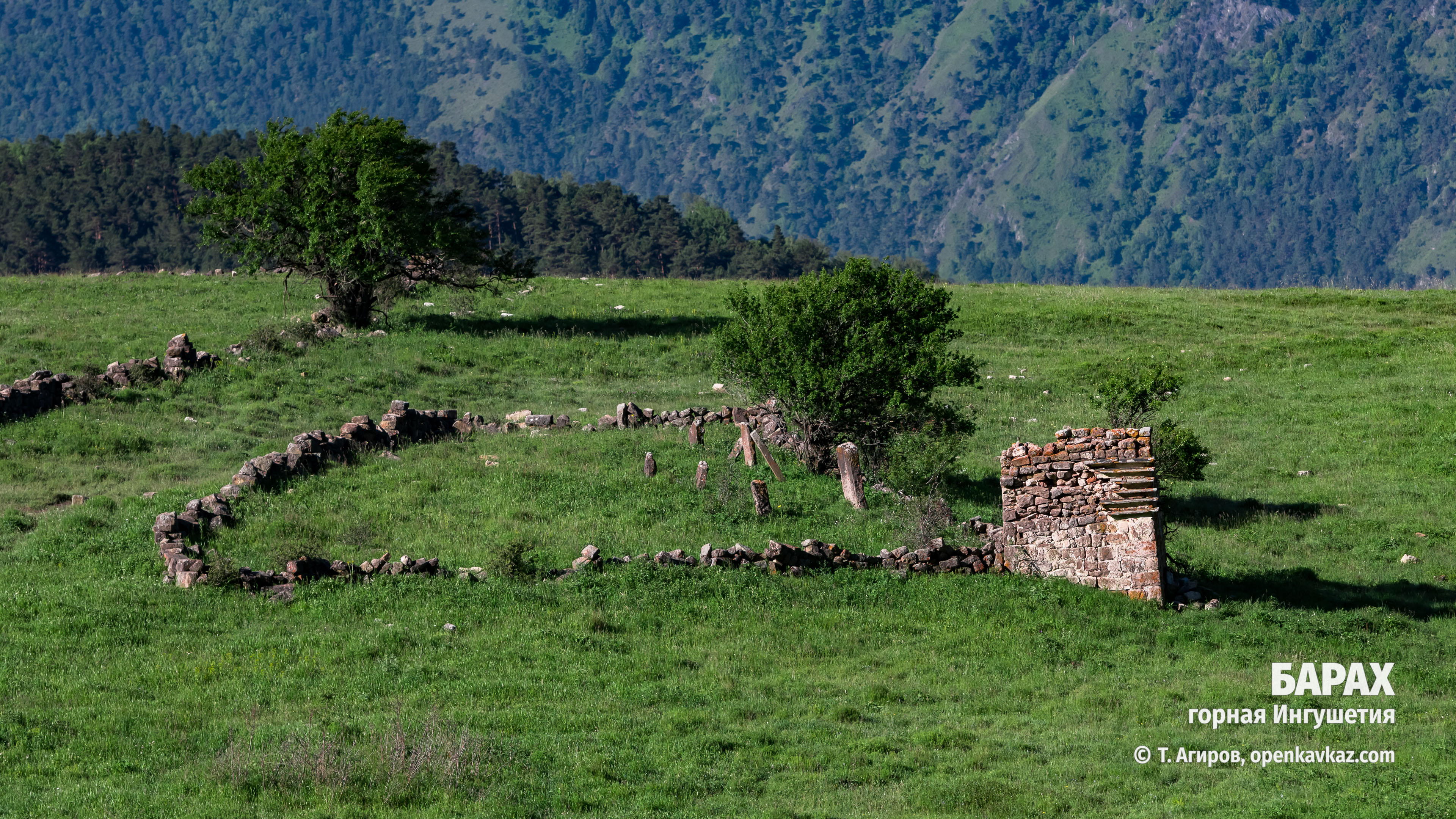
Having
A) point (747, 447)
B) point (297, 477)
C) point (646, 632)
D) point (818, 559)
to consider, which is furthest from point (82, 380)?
point (818, 559)

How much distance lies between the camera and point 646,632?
2156 centimetres

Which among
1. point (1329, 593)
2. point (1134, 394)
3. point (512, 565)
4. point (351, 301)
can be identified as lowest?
point (1329, 593)

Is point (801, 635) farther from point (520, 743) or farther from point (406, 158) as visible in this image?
point (406, 158)

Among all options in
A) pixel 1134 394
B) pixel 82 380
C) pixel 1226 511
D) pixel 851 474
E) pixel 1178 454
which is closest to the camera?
pixel 851 474

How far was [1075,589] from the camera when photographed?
78.6 feet

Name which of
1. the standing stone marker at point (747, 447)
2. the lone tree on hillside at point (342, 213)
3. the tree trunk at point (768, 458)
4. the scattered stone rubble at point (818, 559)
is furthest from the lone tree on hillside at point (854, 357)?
the lone tree on hillside at point (342, 213)

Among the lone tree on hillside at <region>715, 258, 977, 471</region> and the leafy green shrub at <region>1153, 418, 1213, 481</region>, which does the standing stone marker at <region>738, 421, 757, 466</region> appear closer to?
the lone tree on hillside at <region>715, 258, 977, 471</region>

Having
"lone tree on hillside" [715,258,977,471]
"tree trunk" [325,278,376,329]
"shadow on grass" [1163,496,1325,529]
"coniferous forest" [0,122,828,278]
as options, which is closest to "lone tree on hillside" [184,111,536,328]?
"tree trunk" [325,278,376,329]

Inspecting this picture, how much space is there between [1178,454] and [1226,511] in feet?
6.09

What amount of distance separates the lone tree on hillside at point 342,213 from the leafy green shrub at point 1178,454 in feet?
83.3

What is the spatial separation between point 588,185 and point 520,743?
5565 inches

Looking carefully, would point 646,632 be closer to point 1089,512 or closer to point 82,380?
point 1089,512

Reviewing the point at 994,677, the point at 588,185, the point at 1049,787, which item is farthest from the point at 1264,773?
the point at 588,185

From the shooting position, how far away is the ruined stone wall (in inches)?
953
